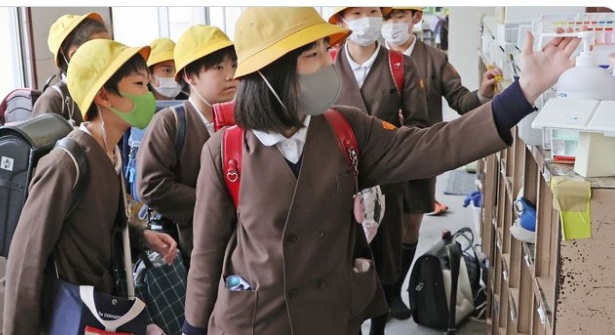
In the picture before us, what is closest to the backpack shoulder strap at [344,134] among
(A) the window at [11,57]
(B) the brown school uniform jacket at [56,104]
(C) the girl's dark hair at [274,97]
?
(C) the girl's dark hair at [274,97]

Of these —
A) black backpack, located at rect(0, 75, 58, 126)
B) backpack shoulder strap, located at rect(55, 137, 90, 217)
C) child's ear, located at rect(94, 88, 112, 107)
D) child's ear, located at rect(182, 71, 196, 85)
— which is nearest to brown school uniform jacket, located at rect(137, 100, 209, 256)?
child's ear, located at rect(182, 71, 196, 85)

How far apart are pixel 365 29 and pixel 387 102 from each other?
316 millimetres

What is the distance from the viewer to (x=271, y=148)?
1.78m

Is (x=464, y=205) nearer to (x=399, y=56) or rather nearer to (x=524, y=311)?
(x=399, y=56)

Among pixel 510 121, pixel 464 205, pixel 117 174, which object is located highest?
pixel 510 121

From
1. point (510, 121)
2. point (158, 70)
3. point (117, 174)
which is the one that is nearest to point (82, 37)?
point (158, 70)

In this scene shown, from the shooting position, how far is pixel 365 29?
3.07 metres

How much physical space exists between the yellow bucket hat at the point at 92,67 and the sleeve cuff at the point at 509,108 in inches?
44.1

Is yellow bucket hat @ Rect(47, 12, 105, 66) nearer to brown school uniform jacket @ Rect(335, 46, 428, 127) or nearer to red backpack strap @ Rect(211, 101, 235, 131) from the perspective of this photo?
brown school uniform jacket @ Rect(335, 46, 428, 127)

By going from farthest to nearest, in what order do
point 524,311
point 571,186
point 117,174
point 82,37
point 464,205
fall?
point 464,205 → point 82,37 → point 524,311 → point 117,174 → point 571,186

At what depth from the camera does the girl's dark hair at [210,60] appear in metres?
2.65

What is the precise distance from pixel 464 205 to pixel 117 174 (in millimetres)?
4356

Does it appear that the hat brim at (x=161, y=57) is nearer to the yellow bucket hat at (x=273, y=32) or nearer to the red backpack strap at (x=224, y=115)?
the red backpack strap at (x=224, y=115)

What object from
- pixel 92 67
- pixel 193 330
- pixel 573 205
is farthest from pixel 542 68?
pixel 92 67
